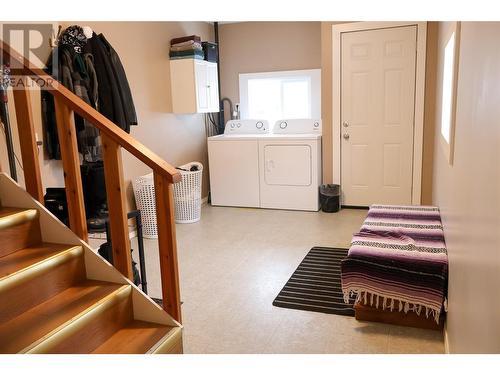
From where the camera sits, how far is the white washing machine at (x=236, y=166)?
5.23 meters

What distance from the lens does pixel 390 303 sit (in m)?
2.43

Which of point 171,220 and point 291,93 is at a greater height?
point 291,93

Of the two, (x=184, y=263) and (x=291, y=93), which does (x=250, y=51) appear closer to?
(x=291, y=93)

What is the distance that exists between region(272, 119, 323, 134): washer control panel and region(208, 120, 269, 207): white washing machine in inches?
6.6

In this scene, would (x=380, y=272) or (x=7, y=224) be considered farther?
(x=380, y=272)

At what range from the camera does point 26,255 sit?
206 cm

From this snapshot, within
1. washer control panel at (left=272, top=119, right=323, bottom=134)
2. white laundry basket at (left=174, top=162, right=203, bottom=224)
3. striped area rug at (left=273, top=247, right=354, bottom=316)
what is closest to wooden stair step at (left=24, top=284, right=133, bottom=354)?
striped area rug at (left=273, top=247, right=354, bottom=316)

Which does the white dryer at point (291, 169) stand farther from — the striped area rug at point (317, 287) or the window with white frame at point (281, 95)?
the striped area rug at point (317, 287)

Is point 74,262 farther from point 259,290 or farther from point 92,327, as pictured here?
point 259,290

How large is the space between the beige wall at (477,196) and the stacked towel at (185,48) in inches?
134

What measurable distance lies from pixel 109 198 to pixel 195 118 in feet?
11.6

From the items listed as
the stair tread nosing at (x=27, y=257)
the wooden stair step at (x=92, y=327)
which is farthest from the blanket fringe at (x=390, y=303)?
the stair tread nosing at (x=27, y=257)
